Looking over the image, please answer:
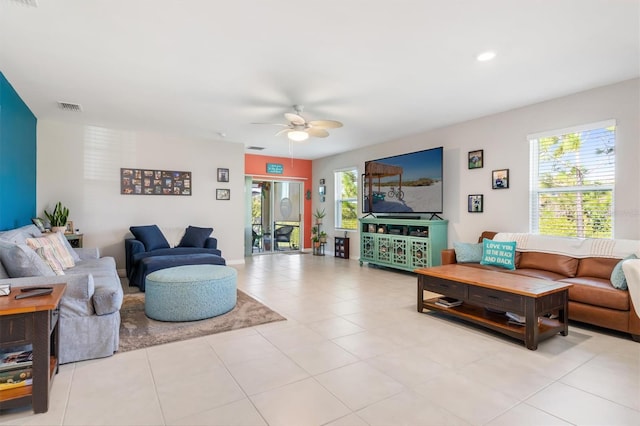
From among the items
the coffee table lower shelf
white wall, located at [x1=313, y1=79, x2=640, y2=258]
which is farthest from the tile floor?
white wall, located at [x1=313, y1=79, x2=640, y2=258]

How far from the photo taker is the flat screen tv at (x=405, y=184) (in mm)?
5584

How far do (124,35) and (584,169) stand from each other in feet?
16.7

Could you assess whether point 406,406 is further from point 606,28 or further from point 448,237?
point 448,237

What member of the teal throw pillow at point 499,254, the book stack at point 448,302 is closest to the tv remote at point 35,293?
the book stack at point 448,302

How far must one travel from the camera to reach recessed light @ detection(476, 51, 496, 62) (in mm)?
3004

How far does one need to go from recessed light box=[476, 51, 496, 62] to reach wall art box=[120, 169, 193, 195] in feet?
17.7

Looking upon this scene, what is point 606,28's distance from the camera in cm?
262

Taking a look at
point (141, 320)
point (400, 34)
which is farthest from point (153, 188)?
point (400, 34)

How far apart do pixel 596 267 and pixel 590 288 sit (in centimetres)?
55

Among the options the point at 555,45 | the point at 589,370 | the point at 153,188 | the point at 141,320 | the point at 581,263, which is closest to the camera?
the point at 589,370

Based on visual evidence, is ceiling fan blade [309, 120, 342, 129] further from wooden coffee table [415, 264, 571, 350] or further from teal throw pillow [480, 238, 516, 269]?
teal throw pillow [480, 238, 516, 269]

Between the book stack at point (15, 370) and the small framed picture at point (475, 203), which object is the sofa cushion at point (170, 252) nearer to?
the book stack at point (15, 370)

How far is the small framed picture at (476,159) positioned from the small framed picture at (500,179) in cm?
25

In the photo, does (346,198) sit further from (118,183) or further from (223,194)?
(118,183)
